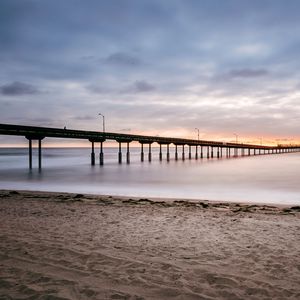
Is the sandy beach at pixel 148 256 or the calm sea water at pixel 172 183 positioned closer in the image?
the sandy beach at pixel 148 256

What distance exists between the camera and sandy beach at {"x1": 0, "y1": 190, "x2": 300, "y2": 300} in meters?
4.70

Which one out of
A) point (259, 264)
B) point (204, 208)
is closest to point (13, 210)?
point (204, 208)

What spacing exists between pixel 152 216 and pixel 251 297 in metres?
6.08

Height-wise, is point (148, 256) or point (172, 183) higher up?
point (148, 256)

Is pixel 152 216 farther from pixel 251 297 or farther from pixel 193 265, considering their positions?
pixel 251 297

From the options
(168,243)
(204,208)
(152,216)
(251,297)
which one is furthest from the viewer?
(204,208)

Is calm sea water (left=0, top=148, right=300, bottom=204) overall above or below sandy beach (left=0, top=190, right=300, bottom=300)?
below

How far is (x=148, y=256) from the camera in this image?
20.3 feet

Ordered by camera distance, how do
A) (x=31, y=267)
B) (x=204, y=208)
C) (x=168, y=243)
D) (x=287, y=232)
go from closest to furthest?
(x=31, y=267), (x=168, y=243), (x=287, y=232), (x=204, y=208)

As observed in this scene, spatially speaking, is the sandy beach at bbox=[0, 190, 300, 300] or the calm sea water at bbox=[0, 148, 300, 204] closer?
the sandy beach at bbox=[0, 190, 300, 300]

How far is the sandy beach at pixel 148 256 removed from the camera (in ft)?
15.4

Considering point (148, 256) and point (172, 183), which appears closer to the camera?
point (148, 256)

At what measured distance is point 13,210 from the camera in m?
11.1

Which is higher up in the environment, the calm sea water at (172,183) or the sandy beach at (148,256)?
the sandy beach at (148,256)
